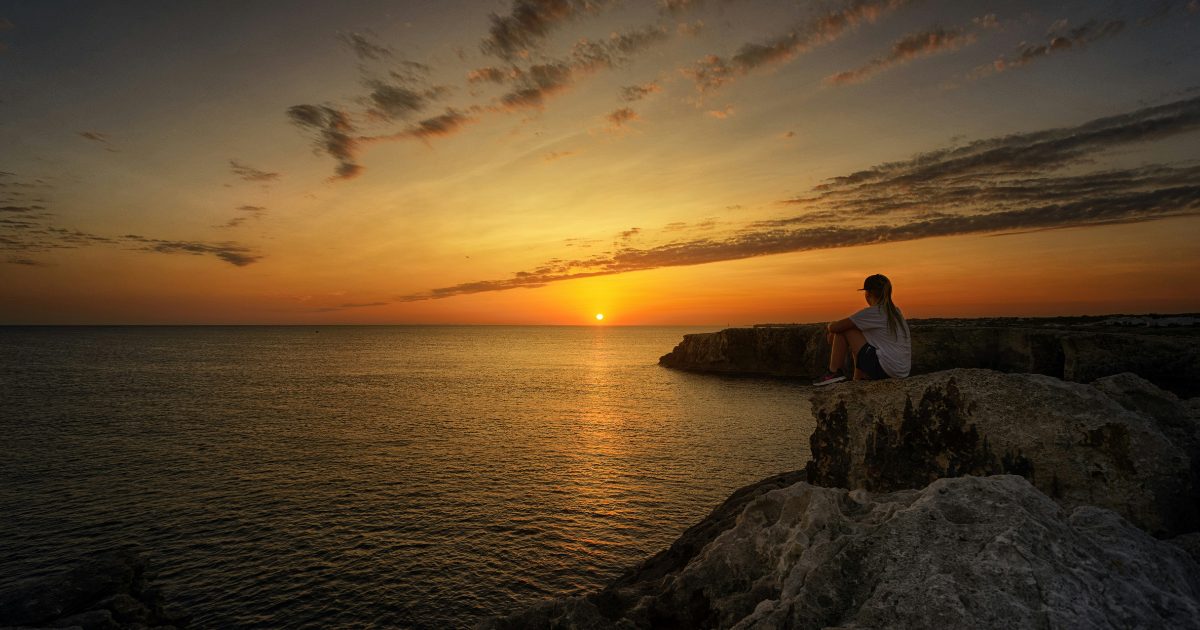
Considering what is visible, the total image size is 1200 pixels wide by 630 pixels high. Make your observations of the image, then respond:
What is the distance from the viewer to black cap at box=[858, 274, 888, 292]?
373 inches

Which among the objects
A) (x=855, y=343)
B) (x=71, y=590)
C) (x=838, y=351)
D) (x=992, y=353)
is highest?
(x=855, y=343)

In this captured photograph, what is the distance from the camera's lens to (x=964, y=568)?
200 inches

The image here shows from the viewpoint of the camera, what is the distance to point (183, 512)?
730 inches

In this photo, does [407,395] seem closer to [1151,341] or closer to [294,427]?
[294,427]

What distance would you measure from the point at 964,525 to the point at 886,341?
460cm

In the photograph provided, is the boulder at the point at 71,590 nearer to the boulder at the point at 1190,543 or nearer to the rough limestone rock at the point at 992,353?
the rough limestone rock at the point at 992,353

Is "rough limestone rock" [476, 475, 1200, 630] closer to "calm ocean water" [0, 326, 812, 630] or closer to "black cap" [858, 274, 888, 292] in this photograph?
"black cap" [858, 274, 888, 292]

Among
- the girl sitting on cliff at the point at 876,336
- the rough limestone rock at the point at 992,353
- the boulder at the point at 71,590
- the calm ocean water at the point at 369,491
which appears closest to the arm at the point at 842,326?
the girl sitting on cliff at the point at 876,336

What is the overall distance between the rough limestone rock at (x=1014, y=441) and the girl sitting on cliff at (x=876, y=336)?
32 centimetres

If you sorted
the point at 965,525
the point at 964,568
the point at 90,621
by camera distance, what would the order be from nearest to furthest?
the point at 964,568
the point at 965,525
the point at 90,621

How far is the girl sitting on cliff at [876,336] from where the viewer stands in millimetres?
9284

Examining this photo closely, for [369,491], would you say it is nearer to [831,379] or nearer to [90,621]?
[90,621]

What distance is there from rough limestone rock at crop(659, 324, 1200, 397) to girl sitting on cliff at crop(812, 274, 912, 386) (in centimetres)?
45

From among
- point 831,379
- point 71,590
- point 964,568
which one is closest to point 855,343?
point 831,379
